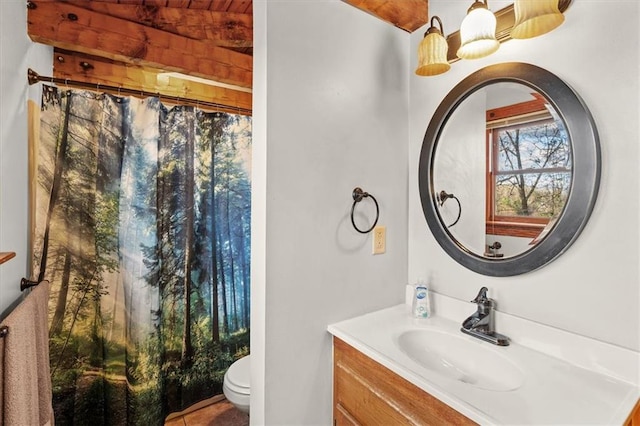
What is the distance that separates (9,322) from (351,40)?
1600mm

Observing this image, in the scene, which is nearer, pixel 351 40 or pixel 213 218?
pixel 351 40

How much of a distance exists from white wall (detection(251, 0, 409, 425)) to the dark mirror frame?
32cm

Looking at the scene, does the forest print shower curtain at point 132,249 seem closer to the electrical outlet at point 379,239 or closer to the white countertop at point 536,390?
the electrical outlet at point 379,239

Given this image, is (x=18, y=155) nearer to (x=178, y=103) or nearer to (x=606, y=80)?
(x=178, y=103)

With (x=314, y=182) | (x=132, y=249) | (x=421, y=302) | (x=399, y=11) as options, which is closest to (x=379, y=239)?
(x=421, y=302)

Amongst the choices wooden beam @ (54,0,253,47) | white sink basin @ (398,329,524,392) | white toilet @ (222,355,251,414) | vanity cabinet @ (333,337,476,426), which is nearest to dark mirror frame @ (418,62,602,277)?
white sink basin @ (398,329,524,392)

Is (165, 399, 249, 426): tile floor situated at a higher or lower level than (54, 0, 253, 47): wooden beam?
lower

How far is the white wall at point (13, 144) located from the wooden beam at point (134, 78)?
392 millimetres

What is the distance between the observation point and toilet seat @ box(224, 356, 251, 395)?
1597 millimetres

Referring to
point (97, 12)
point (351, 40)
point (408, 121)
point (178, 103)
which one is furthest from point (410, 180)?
point (97, 12)

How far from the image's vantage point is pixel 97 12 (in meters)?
1.81

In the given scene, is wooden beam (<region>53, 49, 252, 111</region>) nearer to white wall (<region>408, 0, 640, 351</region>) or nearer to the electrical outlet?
the electrical outlet

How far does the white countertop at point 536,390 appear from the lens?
0.75 m

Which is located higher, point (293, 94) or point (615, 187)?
point (293, 94)
